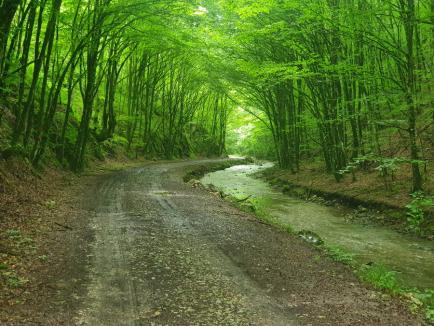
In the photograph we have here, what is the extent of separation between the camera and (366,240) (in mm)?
11141

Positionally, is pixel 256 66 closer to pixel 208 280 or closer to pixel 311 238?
pixel 311 238

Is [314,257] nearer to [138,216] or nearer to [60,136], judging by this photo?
[138,216]

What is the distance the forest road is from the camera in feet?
16.9

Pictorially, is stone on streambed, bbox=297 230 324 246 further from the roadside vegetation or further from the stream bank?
the roadside vegetation

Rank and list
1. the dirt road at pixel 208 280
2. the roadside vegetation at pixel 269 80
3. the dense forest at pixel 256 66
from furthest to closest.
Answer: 1. the dense forest at pixel 256 66
2. the roadside vegetation at pixel 269 80
3. the dirt road at pixel 208 280

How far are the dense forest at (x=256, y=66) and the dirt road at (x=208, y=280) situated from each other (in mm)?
4652

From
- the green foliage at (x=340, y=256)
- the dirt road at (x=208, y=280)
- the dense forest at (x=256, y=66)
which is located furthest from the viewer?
the dense forest at (x=256, y=66)

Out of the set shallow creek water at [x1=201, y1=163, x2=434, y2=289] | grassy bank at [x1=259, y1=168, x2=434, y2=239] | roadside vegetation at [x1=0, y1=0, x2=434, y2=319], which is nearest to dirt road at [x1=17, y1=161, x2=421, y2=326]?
roadside vegetation at [x1=0, y1=0, x2=434, y2=319]

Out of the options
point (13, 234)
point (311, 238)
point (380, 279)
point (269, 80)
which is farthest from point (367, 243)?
point (269, 80)

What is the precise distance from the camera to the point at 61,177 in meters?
16.2

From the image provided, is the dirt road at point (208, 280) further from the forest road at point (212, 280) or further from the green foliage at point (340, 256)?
the green foliage at point (340, 256)

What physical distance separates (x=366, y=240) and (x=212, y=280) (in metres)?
6.50

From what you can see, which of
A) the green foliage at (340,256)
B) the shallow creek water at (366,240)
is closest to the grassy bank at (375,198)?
the shallow creek water at (366,240)

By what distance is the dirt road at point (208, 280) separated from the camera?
5.14m
